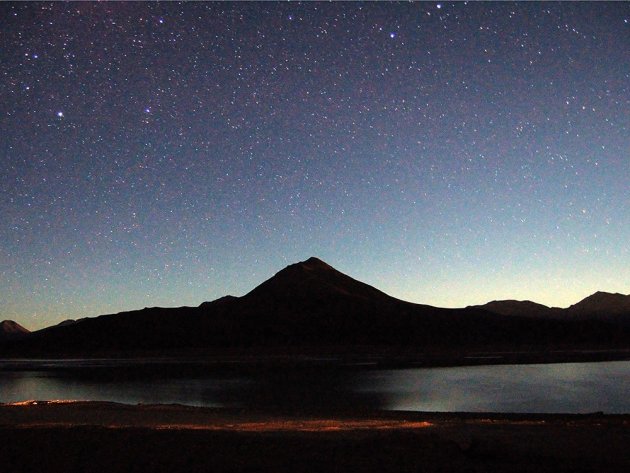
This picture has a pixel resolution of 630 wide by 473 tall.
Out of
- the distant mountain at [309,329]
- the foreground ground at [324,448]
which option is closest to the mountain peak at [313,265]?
the distant mountain at [309,329]

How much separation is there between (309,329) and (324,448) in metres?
88.4

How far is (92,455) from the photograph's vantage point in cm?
994

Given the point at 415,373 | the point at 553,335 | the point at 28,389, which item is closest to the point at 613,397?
the point at 415,373

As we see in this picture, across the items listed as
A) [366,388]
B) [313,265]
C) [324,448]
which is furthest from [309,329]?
[324,448]

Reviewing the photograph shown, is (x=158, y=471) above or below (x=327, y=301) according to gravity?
below

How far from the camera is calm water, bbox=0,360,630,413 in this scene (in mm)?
22297

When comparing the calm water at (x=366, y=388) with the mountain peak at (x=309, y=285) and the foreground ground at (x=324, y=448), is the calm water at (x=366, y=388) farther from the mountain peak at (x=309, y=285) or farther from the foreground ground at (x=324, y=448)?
the mountain peak at (x=309, y=285)

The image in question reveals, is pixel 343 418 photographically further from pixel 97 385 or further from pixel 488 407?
pixel 97 385

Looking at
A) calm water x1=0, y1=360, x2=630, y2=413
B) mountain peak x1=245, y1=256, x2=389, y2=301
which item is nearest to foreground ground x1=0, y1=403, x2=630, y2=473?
calm water x1=0, y1=360, x2=630, y2=413

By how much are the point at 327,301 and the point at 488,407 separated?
9719cm

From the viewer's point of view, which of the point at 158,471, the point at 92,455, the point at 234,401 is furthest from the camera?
the point at 234,401

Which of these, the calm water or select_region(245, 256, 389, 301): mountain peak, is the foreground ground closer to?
the calm water

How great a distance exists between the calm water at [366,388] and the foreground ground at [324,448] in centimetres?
716

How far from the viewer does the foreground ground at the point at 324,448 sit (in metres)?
9.05
